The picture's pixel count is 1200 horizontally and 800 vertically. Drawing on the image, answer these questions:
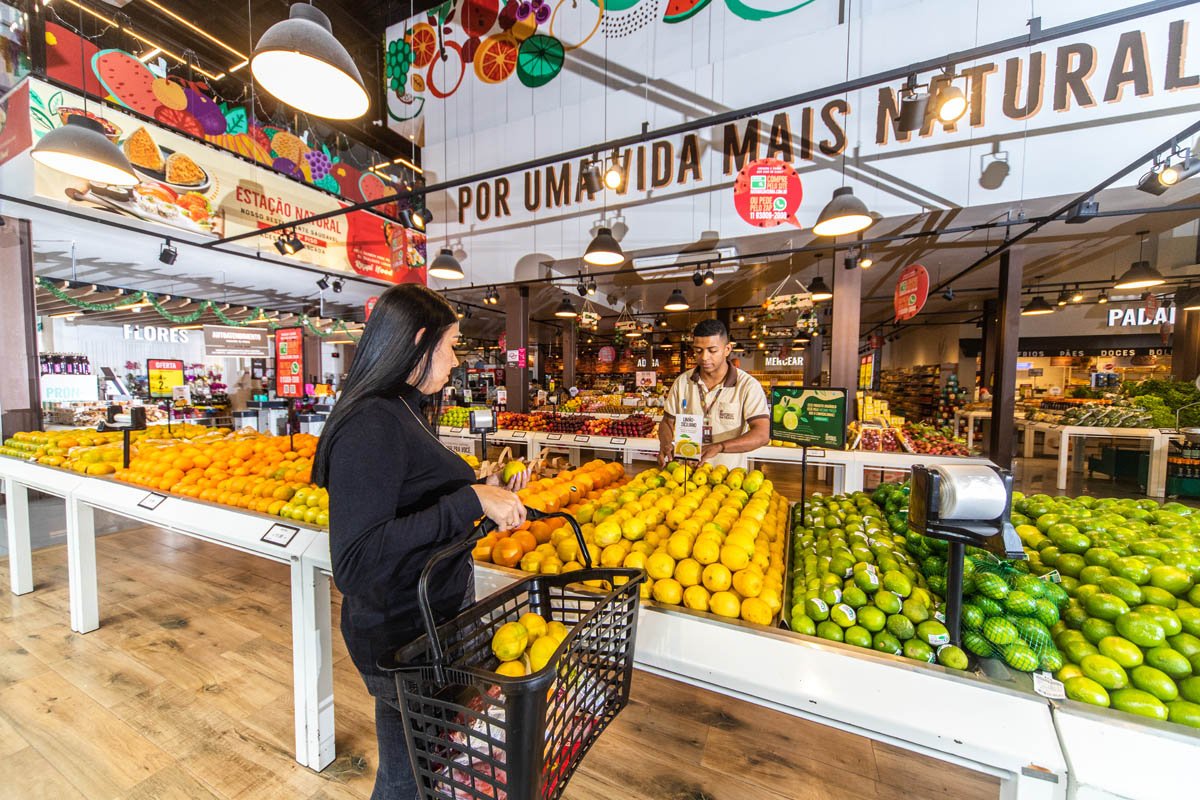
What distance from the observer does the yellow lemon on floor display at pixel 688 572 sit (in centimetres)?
139

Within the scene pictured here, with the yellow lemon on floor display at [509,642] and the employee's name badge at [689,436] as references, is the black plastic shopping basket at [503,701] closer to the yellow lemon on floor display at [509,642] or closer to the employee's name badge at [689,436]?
the yellow lemon on floor display at [509,642]

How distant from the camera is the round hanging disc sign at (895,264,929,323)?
5926 mm

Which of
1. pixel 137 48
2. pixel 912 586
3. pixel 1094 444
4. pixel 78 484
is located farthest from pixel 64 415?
pixel 1094 444

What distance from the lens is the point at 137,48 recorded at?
631 centimetres

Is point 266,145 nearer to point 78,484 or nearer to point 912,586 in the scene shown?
point 78,484

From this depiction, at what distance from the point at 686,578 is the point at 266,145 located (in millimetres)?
9097

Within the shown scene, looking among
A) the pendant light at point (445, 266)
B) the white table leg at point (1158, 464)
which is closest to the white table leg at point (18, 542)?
the pendant light at point (445, 266)

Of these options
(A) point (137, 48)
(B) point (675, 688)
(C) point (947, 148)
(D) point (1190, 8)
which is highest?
(A) point (137, 48)

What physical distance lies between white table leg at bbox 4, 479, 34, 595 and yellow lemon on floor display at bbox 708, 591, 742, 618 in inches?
187

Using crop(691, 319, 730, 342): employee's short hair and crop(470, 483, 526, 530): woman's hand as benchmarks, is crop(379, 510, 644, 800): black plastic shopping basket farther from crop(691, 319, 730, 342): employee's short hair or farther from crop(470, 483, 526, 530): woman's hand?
crop(691, 319, 730, 342): employee's short hair

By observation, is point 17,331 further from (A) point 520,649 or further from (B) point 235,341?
(A) point 520,649

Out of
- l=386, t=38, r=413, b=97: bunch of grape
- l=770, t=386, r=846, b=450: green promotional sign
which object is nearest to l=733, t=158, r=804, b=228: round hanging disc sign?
l=770, t=386, r=846, b=450: green promotional sign

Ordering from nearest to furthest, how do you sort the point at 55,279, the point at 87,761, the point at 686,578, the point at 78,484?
the point at 686,578
the point at 87,761
the point at 78,484
the point at 55,279

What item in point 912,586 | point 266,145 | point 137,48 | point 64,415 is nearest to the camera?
point 912,586
